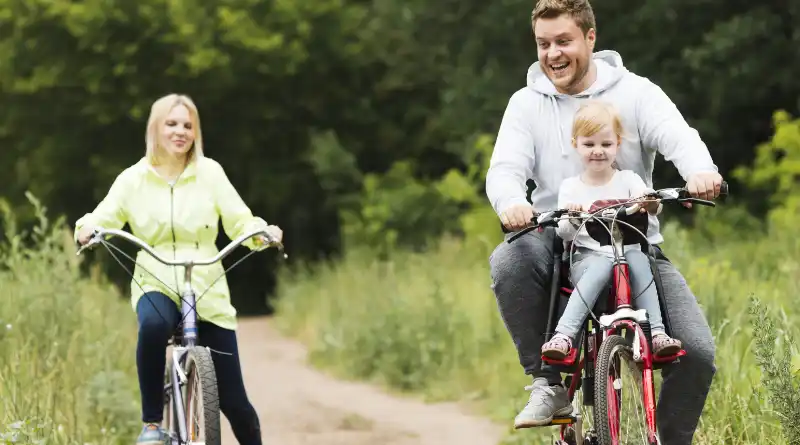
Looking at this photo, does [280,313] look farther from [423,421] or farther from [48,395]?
[48,395]

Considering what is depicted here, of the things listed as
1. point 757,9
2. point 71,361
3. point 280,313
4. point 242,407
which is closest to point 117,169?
point 280,313

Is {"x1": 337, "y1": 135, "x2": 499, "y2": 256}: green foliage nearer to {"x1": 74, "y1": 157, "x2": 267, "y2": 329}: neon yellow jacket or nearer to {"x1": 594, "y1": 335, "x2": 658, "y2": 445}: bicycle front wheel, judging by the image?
{"x1": 74, "y1": 157, "x2": 267, "y2": 329}: neon yellow jacket

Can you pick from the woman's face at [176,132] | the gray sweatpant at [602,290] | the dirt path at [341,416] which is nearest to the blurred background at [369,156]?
the dirt path at [341,416]

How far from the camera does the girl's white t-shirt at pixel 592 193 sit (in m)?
4.97

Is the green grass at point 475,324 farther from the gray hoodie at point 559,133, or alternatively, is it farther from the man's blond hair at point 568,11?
the man's blond hair at point 568,11

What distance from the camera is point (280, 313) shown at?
1848 centimetres

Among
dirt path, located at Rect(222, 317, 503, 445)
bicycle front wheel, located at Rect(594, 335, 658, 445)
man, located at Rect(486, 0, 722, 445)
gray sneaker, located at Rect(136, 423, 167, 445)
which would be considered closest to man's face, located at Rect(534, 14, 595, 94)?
man, located at Rect(486, 0, 722, 445)

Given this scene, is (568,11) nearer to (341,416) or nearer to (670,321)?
(670,321)

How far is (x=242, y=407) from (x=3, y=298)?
10.6ft

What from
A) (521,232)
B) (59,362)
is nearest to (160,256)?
(521,232)

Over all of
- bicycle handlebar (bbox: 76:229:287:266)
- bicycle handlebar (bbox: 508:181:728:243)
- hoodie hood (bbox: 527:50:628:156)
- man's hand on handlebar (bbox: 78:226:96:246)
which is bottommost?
bicycle handlebar (bbox: 508:181:728:243)

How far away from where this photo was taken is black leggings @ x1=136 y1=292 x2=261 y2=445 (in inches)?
222

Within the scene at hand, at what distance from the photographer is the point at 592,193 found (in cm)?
500

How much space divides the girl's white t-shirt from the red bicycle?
0.07 meters
